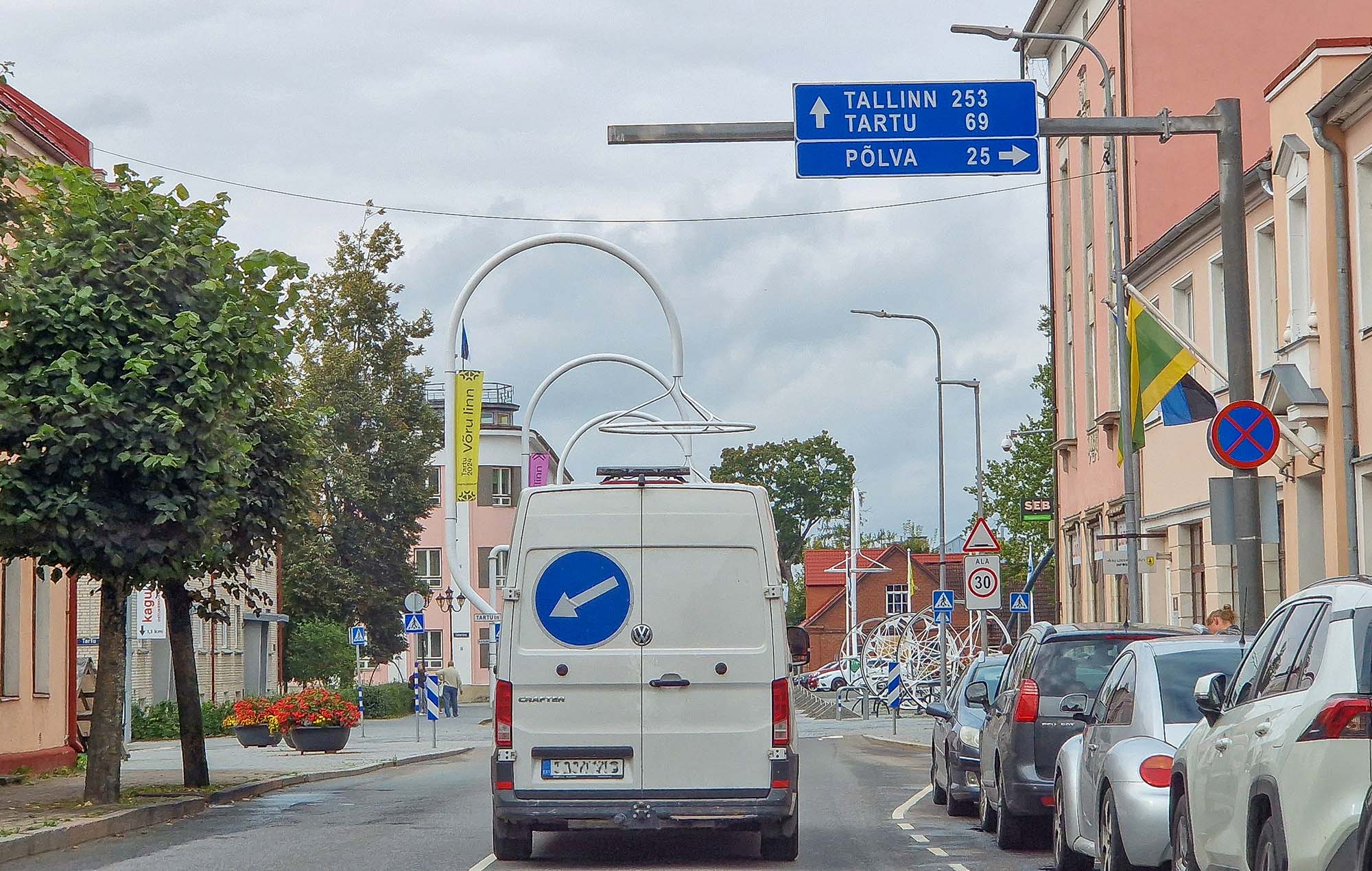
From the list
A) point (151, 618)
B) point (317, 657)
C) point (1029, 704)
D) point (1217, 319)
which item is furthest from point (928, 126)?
point (317, 657)

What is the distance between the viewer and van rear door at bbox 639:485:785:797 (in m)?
12.6

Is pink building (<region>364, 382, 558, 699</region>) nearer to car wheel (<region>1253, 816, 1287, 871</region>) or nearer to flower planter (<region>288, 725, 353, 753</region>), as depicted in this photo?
flower planter (<region>288, 725, 353, 753</region>)

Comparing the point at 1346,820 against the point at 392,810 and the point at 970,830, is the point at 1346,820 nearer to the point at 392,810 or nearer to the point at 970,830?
the point at 970,830

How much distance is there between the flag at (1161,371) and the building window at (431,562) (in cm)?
7787

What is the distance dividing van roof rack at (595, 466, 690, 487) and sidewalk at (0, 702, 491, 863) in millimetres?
5508

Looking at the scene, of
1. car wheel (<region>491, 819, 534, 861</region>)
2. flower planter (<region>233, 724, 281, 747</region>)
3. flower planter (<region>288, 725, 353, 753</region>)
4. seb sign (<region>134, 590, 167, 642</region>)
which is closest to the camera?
car wheel (<region>491, 819, 534, 861</region>)

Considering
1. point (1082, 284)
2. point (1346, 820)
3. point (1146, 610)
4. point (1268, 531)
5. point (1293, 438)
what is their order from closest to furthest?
point (1346, 820) → point (1268, 531) → point (1293, 438) → point (1146, 610) → point (1082, 284)

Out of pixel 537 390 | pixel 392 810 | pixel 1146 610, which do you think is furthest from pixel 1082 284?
pixel 392 810

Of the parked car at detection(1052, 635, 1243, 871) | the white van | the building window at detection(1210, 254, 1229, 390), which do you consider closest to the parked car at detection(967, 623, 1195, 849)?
the parked car at detection(1052, 635, 1243, 871)

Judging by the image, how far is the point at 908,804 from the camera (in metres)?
20.0

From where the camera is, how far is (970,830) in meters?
16.4

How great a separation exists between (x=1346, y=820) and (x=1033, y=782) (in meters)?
7.66

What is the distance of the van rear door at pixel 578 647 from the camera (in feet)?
41.4

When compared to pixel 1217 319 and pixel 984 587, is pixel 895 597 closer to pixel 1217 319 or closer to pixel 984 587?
pixel 984 587
